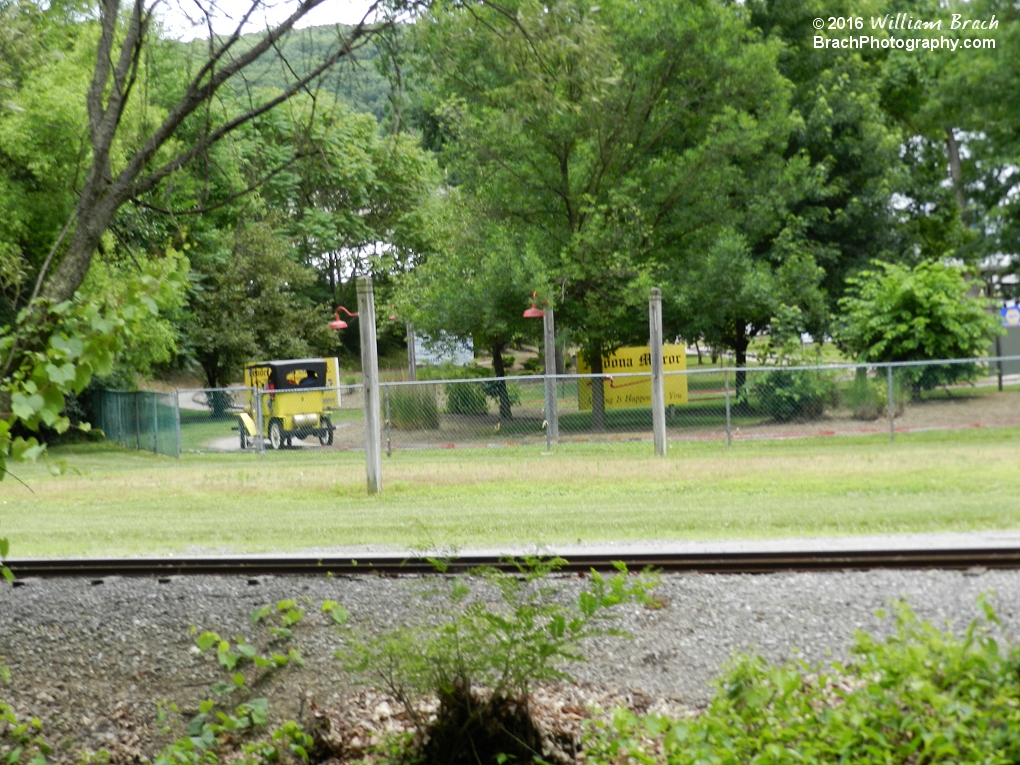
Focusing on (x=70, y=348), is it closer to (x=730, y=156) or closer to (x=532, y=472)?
(x=532, y=472)

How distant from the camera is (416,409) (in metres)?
20.9

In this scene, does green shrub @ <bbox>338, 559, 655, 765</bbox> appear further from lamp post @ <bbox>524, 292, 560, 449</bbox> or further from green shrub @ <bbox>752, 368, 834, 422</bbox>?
green shrub @ <bbox>752, 368, 834, 422</bbox>

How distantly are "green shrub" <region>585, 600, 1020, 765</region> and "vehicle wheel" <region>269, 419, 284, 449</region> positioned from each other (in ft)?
57.2

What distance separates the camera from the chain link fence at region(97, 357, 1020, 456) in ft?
61.4

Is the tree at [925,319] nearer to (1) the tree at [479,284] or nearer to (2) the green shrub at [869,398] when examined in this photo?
(2) the green shrub at [869,398]

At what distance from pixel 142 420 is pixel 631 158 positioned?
1256cm

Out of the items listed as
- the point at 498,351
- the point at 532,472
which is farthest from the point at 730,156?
the point at 532,472

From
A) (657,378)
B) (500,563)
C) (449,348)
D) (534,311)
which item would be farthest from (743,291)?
(500,563)

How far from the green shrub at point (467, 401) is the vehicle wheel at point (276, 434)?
3911 millimetres

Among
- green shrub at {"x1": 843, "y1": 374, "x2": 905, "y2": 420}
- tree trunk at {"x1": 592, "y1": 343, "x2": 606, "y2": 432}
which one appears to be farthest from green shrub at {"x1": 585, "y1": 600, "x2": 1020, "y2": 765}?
tree trunk at {"x1": 592, "y1": 343, "x2": 606, "y2": 432}

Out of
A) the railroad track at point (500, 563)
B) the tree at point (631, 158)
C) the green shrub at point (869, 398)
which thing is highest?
the tree at point (631, 158)

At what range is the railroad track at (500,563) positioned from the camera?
24.7ft

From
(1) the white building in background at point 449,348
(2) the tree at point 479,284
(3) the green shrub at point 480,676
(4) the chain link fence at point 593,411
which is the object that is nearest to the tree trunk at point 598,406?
(4) the chain link fence at point 593,411

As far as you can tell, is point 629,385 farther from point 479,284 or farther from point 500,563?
point 500,563
